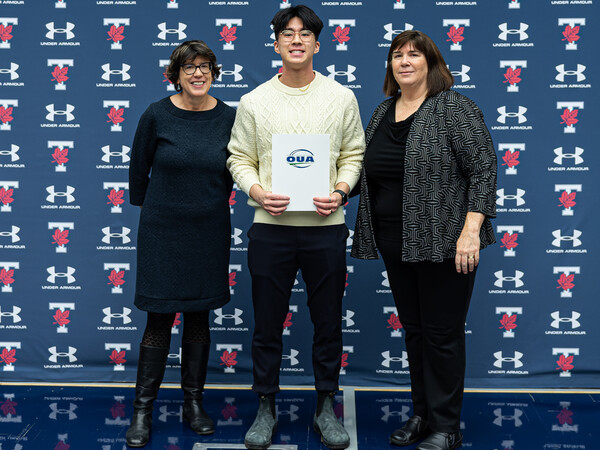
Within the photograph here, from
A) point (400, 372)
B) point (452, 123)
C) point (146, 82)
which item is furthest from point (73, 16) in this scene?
point (400, 372)

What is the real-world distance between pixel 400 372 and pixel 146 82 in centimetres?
199

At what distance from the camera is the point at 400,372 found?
128 inches

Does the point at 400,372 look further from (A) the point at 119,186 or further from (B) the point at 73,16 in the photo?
(B) the point at 73,16

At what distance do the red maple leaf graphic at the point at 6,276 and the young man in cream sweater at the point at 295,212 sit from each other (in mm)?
1557

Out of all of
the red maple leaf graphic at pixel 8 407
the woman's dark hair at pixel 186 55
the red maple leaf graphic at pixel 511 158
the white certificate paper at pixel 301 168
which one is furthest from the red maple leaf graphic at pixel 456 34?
the red maple leaf graphic at pixel 8 407

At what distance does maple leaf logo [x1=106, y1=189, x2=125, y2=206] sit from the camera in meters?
3.24

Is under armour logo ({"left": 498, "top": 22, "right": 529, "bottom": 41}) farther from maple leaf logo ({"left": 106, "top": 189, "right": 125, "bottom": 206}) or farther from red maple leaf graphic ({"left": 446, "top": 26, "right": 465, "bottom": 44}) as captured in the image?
maple leaf logo ({"left": 106, "top": 189, "right": 125, "bottom": 206})

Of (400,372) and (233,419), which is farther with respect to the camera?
(400,372)

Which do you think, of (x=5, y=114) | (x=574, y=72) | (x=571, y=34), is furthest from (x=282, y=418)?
(x=571, y=34)

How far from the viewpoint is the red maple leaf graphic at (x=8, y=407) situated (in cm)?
285

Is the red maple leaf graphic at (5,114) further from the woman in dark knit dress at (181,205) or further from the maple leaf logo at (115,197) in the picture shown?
the woman in dark knit dress at (181,205)

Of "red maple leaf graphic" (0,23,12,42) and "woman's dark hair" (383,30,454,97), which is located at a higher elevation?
"red maple leaf graphic" (0,23,12,42)

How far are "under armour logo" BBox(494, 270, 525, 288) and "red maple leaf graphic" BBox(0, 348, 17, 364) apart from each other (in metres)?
2.55

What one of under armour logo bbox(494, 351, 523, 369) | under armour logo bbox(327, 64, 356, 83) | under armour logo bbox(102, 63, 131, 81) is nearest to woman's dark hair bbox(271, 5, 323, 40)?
under armour logo bbox(327, 64, 356, 83)
